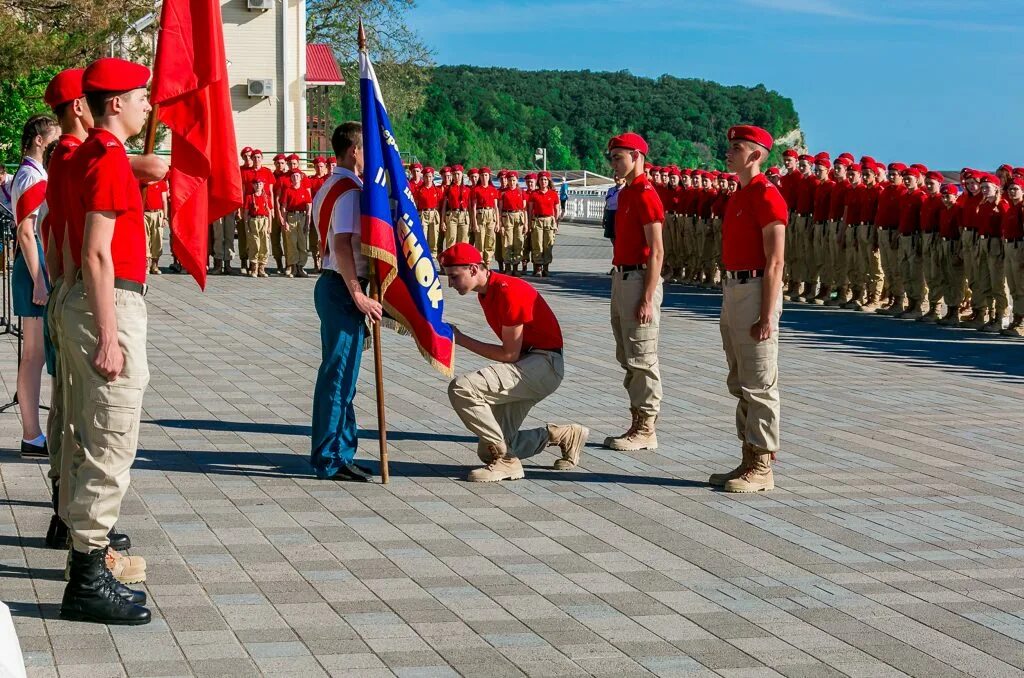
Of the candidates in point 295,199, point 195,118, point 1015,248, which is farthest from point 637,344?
point 295,199

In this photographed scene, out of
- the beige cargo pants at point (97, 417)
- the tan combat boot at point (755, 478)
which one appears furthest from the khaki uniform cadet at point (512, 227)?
the beige cargo pants at point (97, 417)

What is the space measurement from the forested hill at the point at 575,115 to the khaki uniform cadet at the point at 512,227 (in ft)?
225

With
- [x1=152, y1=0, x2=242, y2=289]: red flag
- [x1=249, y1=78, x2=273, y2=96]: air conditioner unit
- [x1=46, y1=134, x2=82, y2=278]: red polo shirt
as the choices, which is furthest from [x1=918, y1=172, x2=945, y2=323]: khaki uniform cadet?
[x1=249, y1=78, x2=273, y2=96]: air conditioner unit

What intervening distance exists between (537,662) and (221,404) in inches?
248

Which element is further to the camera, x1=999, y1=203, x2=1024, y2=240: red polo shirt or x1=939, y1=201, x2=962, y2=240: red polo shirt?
x1=939, y1=201, x2=962, y2=240: red polo shirt

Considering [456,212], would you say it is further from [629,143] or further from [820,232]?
[629,143]

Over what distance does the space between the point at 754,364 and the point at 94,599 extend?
13.4 ft

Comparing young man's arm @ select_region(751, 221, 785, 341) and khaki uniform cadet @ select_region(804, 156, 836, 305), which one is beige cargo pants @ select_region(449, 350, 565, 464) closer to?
young man's arm @ select_region(751, 221, 785, 341)

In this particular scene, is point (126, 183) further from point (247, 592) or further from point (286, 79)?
point (286, 79)

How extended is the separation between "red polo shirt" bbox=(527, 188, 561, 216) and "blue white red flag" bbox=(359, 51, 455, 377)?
1968 centimetres

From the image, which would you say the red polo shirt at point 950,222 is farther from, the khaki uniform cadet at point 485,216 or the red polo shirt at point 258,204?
the red polo shirt at point 258,204

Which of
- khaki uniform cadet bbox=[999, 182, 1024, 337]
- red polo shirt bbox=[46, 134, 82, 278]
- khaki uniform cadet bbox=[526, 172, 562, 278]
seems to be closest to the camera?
red polo shirt bbox=[46, 134, 82, 278]

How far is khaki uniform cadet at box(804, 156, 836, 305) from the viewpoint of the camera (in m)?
22.4

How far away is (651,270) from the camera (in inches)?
382
